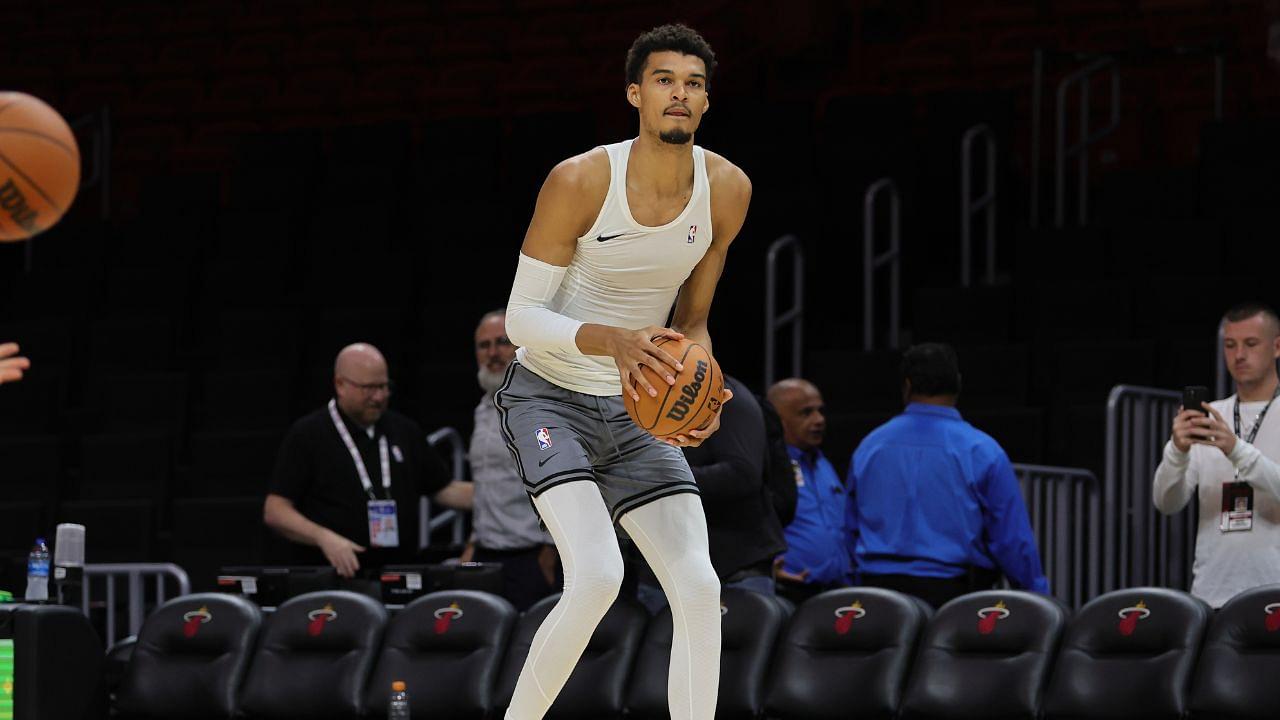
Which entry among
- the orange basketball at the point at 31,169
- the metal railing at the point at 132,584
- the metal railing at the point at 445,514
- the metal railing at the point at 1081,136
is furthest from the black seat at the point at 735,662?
the metal railing at the point at 1081,136

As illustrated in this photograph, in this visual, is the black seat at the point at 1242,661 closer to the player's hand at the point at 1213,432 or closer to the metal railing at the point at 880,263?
the player's hand at the point at 1213,432

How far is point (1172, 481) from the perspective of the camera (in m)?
5.65

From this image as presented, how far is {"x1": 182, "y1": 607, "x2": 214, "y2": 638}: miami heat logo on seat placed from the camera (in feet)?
20.2

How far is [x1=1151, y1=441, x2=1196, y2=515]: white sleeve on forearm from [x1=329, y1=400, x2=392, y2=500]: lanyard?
122 inches

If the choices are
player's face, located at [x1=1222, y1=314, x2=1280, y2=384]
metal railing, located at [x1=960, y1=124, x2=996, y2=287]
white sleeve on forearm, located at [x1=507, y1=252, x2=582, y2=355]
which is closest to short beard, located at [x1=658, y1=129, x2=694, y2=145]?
white sleeve on forearm, located at [x1=507, y1=252, x2=582, y2=355]

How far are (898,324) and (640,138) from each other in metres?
5.79

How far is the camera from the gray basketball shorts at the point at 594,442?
400cm

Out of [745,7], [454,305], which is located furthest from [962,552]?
[745,7]

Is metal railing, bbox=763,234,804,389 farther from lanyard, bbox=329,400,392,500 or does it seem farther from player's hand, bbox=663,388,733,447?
player's hand, bbox=663,388,733,447

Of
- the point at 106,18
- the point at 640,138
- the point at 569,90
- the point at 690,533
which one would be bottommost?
the point at 690,533

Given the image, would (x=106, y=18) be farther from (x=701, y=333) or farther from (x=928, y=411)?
(x=701, y=333)

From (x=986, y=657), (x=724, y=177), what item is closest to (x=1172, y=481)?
(x=986, y=657)

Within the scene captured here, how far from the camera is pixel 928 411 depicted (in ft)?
19.7

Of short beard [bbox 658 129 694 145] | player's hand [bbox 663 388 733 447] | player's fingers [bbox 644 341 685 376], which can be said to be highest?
short beard [bbox 658 129 694 145]
